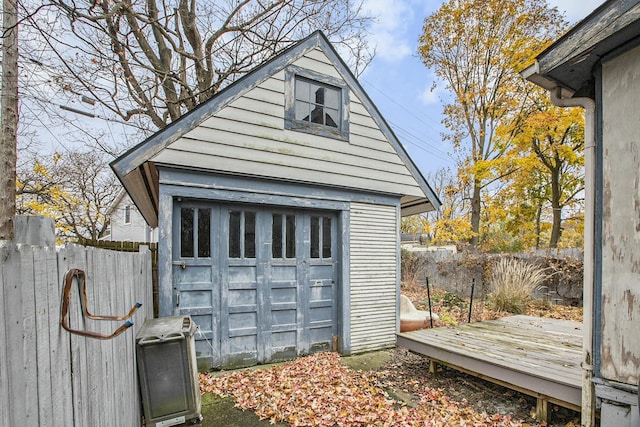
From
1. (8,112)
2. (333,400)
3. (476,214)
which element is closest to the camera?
(333,400)

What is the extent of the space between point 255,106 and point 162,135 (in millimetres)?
1301

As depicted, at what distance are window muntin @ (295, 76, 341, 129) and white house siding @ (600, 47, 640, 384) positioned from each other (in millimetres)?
3450

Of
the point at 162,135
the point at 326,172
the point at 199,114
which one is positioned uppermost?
the point at 199,114

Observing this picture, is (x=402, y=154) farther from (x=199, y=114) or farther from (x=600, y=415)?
(x=600, y=415)

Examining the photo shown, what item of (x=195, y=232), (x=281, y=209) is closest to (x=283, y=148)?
(x=281, y=209)

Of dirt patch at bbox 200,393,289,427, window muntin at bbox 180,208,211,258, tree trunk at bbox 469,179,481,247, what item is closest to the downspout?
dirt patch at bbox 200,393,289,427

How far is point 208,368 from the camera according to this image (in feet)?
14.1

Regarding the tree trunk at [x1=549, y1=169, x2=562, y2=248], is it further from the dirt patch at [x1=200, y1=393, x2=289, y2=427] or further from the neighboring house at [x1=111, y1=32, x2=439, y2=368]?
the dirt patch at [x1=200, y1=393, x2=289, y2=427]

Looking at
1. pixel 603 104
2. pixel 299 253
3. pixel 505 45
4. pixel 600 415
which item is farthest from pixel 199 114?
pixel 505 45

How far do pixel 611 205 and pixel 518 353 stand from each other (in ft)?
7.01

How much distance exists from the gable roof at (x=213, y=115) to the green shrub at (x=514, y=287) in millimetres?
3335

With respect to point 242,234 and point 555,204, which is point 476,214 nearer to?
point 555,204

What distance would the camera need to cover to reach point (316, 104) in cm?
522

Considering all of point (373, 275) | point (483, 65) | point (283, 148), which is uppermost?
point (483, 65)
